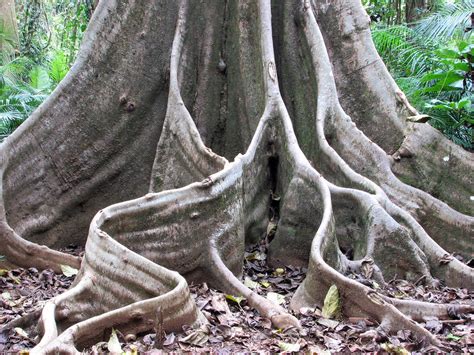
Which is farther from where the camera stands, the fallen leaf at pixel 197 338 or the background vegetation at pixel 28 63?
the background vegetation at pixel 28 63

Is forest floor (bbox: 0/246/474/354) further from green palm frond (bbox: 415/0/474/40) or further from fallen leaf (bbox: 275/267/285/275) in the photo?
green palm frond (bbox: 415/0/474/40)

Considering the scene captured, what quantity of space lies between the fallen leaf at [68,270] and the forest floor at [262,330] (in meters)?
0.22

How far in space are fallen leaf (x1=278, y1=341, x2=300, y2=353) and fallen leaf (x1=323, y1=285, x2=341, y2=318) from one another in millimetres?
679

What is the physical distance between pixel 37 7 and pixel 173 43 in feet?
29.3

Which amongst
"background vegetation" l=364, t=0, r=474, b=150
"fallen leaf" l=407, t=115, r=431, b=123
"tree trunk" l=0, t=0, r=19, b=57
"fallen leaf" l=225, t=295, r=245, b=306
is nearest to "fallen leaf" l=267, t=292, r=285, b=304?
"fallen leaf" l=225, t=295, r=245, b=306

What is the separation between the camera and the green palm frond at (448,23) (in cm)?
814

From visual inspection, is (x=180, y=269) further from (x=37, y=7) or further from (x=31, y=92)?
(x=37, y=7)

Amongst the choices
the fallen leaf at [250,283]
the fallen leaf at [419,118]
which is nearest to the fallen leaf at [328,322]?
the fallen leaf at [250,283]

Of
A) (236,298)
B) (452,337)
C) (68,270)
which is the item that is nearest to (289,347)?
(236,298)

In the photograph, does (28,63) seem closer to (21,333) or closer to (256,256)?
(256,256)

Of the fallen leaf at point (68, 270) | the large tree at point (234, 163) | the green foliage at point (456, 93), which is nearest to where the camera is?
the large tree at point (234, 163)

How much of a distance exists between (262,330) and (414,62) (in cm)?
555

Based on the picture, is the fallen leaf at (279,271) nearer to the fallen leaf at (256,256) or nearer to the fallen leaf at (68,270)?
the fallen leaf at (256,256)

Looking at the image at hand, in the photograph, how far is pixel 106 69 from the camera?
6.40 metres
